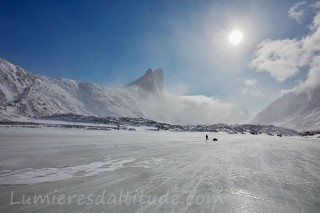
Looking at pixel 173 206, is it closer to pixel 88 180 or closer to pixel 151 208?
pixel 151 208

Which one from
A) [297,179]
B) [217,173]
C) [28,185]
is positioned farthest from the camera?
[217,173]

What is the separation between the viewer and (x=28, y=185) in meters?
8.62

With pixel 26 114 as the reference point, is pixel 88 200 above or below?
below

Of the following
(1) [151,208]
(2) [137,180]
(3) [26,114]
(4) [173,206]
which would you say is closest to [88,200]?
(1) [151,208]

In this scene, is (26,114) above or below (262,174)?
above

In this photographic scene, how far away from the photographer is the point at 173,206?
6945mm

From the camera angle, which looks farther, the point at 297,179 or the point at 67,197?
the point at 297,179

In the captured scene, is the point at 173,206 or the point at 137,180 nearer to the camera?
the point at 173,206

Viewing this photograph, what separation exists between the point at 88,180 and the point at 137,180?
6.32 ft

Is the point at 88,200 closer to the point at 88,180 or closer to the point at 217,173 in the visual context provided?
the point at 88,180

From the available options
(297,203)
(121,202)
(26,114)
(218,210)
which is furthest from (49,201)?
(26,114)

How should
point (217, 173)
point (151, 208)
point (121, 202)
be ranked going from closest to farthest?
point (151, 208) < point (121, 202) < point (217, 173)

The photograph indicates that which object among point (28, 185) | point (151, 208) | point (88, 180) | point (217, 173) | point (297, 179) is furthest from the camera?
Answer: point (217, 173)

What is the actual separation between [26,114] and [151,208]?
179 m
